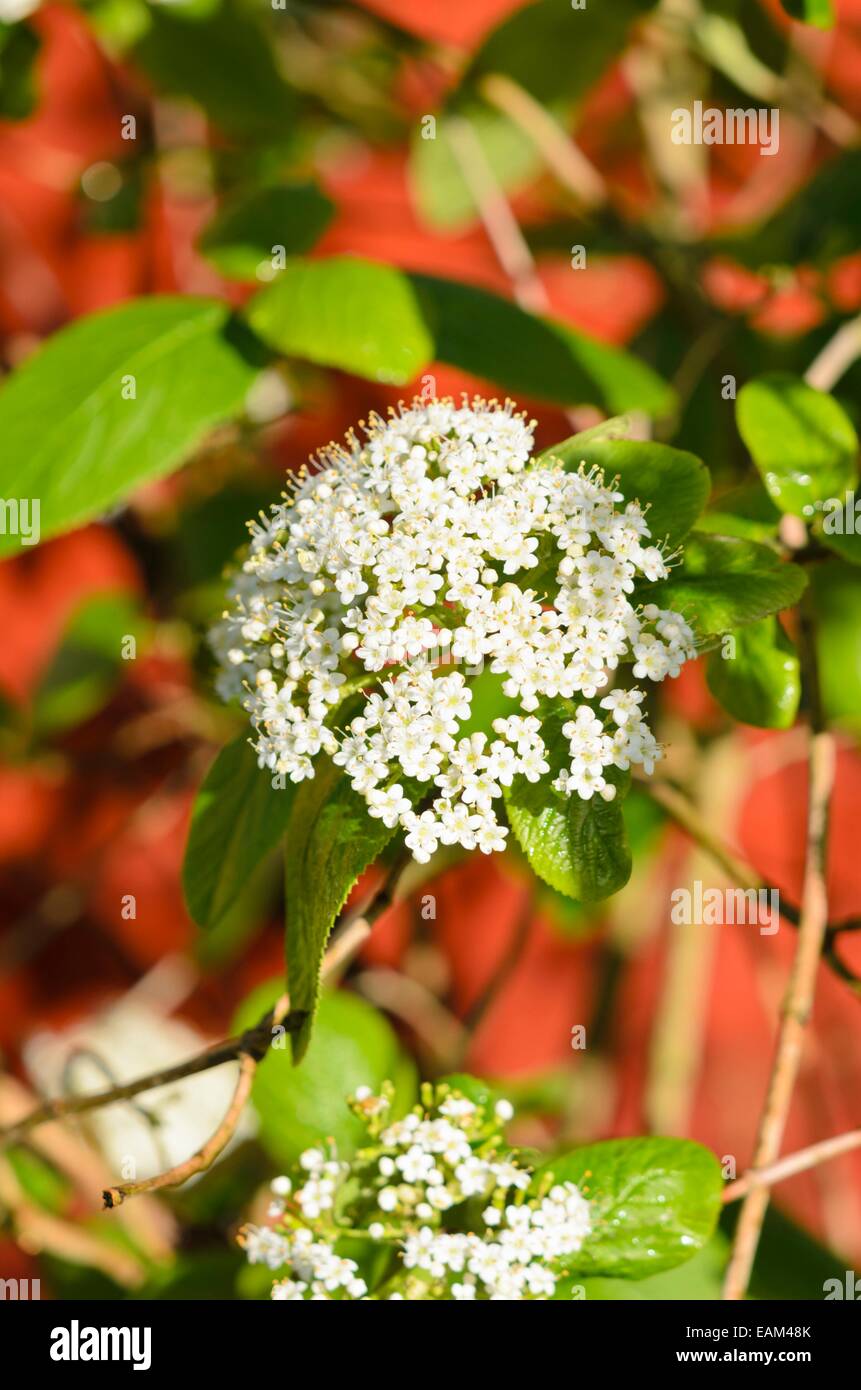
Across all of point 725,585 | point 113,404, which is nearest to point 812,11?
point 725,585

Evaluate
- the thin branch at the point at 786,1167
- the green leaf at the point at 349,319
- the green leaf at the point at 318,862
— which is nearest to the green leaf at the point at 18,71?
→ the green leaf at the point at 349,319

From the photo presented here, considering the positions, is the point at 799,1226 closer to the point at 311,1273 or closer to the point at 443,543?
the point at 311,1273

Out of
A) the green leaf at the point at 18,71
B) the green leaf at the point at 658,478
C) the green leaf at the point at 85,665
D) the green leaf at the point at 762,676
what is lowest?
the green leaf at the point at 762,676

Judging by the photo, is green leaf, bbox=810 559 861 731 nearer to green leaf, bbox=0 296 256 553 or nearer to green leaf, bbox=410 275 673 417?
green leaf, bbox=410 275 673 417

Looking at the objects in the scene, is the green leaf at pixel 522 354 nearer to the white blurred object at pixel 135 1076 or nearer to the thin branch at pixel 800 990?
the thin branch at pixel 800 990

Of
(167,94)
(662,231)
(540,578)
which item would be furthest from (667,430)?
(167,94)

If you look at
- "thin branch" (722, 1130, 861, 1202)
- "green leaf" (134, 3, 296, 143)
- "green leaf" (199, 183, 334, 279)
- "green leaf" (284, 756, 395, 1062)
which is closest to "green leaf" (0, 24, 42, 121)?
"green leaf" (134, 3, 296, 143)
